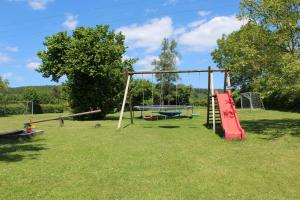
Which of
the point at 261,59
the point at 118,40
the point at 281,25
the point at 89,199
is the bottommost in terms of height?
the point at 89,199

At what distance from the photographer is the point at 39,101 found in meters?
49.8

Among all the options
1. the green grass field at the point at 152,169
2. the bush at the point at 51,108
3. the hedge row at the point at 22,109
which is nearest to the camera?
the green grass field at the point at 152,169

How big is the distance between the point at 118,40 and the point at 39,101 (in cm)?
2757

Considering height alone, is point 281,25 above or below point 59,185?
above

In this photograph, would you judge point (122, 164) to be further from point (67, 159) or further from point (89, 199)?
point (89, 199)

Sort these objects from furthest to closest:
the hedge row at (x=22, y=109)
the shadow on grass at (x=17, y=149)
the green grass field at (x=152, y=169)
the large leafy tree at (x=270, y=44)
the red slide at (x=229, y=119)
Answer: the hedge row at (x=22, y=109) → the large leafy tree at (x=270, y=44) → the red slide at (x=229, y=119) → the shadow on grass at (x=17, y=149) → the green grass field at (x=152, y=169)

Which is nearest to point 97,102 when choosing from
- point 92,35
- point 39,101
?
point 92,35

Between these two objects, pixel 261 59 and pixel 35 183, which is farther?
pixel 261 59

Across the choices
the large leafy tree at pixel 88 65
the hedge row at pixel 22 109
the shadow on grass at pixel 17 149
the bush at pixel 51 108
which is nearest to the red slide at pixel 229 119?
the shadow on grass at pixel 17 149

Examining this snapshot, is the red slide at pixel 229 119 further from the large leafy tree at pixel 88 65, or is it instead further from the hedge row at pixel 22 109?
the hedge row at pixel 22 109

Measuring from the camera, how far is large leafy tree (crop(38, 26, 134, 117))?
24000mm

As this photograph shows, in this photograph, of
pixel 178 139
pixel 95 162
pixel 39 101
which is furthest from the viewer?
pixel 39 101

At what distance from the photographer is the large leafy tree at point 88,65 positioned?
24000 mm

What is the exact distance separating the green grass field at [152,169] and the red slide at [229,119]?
0.46 m
